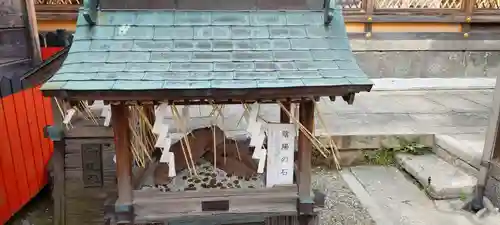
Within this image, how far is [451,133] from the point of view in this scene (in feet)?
18.0

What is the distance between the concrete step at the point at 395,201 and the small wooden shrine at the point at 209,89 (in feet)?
6.23

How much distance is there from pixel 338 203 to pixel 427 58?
5079 mm

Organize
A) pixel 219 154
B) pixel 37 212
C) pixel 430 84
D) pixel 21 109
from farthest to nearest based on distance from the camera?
pixel 430 84 → pixel 37 212 → pixel 21 109 → pixel 219 154

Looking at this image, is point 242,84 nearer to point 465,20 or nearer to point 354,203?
point 354,203

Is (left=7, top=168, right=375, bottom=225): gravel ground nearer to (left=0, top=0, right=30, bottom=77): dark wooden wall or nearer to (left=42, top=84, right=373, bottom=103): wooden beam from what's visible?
(left=0, top=0, right=30, bottom=77): dark wooden wall

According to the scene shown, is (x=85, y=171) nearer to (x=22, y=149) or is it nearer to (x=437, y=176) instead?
(x=22, y=149)

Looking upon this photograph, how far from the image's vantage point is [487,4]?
25.7 feet

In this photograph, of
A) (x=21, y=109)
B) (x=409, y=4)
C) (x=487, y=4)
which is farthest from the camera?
(x=487, y=4)

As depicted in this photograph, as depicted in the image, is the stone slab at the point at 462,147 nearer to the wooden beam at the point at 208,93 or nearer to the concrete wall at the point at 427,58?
the concrete wall at the point at 427,58

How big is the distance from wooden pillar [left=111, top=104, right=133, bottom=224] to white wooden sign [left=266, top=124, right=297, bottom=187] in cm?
88

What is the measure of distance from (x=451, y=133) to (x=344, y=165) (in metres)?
1.61

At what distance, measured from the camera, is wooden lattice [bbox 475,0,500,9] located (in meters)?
7.77

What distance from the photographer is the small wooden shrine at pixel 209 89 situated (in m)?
1.99

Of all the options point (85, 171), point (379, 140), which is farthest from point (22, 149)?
point (379, 140)
